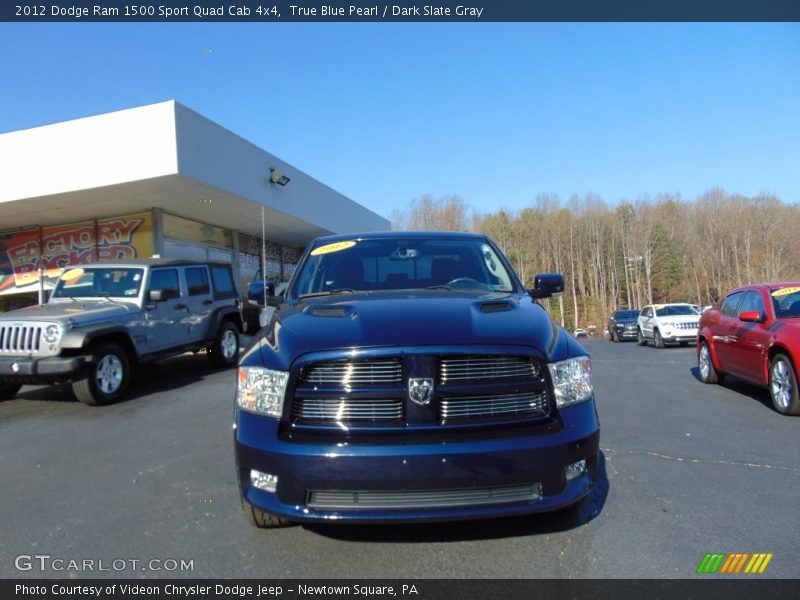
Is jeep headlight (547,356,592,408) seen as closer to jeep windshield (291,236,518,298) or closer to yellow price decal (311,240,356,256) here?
jeep windshield (291,236,518,298)

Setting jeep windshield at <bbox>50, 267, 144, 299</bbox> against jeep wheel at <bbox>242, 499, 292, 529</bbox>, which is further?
jeep windshield at <bbox>50, 267, 144, 299</bbox>

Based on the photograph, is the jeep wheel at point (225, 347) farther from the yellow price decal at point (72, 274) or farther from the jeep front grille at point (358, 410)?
the jeep front grille at point (358, 410)

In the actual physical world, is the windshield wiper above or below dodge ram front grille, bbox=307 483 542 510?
above

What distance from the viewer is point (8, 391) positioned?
296 inches

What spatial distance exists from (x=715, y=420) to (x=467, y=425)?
427 centimetres

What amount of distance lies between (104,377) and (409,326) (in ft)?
19.2

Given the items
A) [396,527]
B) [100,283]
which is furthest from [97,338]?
[396,527]

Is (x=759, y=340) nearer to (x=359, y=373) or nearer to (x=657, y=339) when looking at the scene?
(x=359, y=373)

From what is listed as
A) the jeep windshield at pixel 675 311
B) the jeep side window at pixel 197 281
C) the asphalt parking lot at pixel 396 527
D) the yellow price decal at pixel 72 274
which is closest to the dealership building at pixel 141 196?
the yellow price decal at pixel 72 274

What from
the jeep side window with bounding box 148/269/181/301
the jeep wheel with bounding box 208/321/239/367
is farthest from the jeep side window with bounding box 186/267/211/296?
the jeep wheel with bounding box 208/321/239/367

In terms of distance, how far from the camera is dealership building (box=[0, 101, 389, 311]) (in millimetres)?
11547

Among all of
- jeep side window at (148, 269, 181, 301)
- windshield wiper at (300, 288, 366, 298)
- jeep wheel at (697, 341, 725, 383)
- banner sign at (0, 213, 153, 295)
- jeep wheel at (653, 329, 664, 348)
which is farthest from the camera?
jeep wheel at (653, 329, 664, 348)

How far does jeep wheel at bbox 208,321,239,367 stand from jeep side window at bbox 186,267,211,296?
767 millimetres

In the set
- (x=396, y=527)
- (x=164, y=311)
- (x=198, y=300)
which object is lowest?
(x=396, y=527)
